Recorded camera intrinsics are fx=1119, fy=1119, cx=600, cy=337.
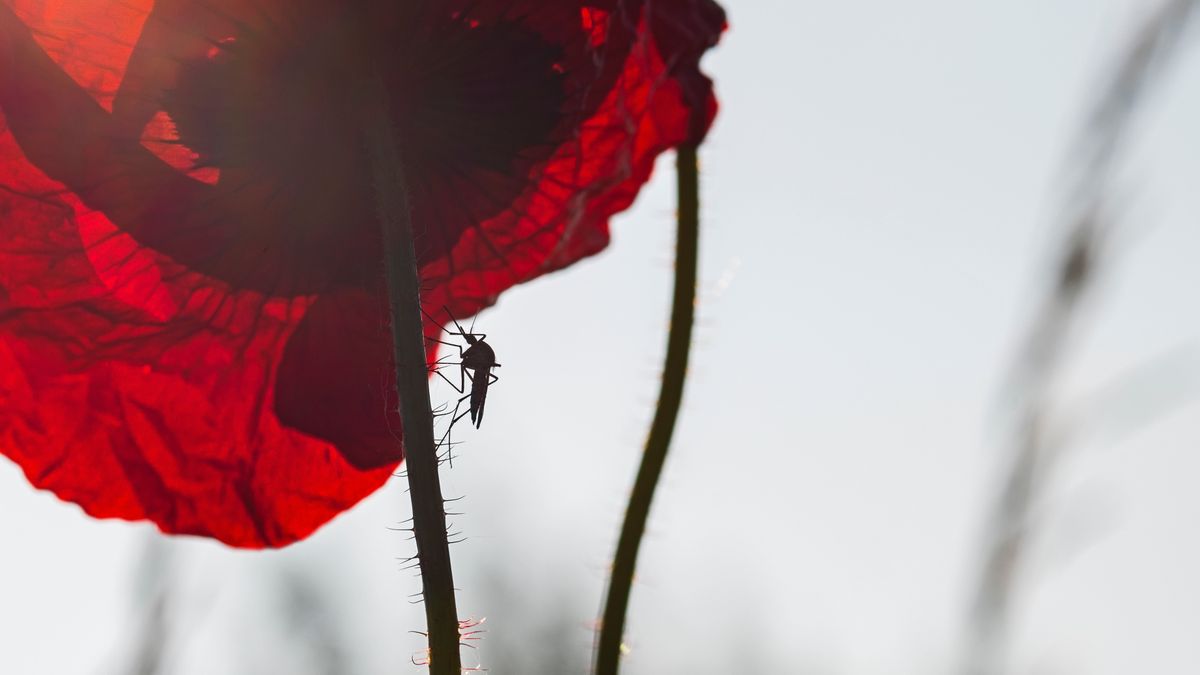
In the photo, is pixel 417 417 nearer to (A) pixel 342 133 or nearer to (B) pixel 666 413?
(B) pixel 666 413

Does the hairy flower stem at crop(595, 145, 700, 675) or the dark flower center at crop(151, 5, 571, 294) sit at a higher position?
the dark flower center at crop(151, 5, 571, 294)

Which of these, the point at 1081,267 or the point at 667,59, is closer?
the point at 1081,267

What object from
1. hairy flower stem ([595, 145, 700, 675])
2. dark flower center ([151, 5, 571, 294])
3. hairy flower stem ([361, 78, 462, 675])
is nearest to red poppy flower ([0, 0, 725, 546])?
dark flower center ([151, 5, 571, 294])

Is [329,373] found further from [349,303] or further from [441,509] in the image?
[441,509]

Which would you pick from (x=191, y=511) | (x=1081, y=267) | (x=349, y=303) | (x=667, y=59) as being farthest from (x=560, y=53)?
(x=1081, y=267)

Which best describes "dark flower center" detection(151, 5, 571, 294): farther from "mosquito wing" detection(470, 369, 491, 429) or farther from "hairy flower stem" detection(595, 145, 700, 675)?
"hairy flower stem" detection(595, 145, 700, 675)

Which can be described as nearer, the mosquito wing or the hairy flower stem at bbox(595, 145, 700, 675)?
the hairy flower stem at bbox(595, 145, 700, 675)

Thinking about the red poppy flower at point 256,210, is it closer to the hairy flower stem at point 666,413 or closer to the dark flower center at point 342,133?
the dark flower center at point 342,133

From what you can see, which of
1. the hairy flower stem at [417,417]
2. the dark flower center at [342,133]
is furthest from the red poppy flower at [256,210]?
the hairy flower stem at [417,417]
